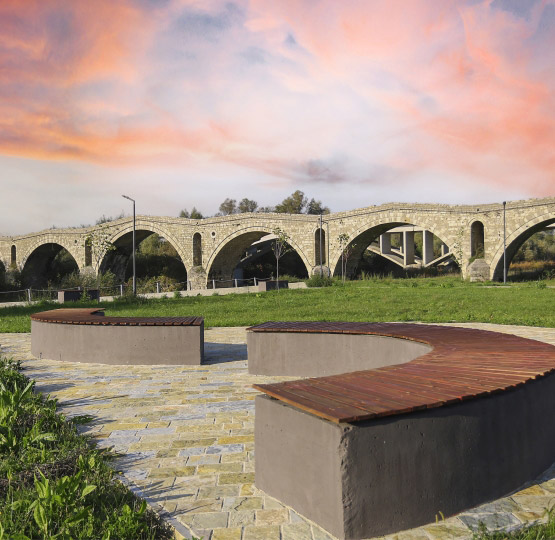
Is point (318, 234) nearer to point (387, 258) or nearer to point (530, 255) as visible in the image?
point (387, 258)

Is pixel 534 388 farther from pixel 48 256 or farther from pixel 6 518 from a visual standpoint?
pixel 48 256

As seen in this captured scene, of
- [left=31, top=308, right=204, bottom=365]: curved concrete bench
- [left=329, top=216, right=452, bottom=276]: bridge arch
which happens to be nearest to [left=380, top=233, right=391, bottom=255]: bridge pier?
[left=329, top=216, right=452, bottom=276]: bridge arch

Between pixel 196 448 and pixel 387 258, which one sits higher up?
pixel 387 258

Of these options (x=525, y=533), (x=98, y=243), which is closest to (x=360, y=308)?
(x=525, y=533)

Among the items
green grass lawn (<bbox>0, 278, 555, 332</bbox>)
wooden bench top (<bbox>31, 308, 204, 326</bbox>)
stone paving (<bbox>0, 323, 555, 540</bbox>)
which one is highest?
wooden bench top (<bbox>31, 308, 204, 326</bbox>)

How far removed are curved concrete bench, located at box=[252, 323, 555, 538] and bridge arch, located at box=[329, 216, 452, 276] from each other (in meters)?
29.3

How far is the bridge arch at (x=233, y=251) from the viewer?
121 feet

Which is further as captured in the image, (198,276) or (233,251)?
(233,251)

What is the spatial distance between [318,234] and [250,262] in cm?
1090

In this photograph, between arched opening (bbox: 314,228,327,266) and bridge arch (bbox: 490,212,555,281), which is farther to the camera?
arched opening (bbox: 314,228,327,266)

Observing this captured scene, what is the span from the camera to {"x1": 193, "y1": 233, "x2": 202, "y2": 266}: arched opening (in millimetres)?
40250

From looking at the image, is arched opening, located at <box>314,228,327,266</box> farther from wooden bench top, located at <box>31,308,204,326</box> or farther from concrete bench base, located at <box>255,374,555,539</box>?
concrete bench base, located at <box>255,374,555,539</box>

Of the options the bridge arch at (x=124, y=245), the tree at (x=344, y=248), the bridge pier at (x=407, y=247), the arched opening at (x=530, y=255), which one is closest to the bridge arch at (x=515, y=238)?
the arched opening at (x=530, y=255)

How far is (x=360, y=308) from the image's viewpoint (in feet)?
47.8
